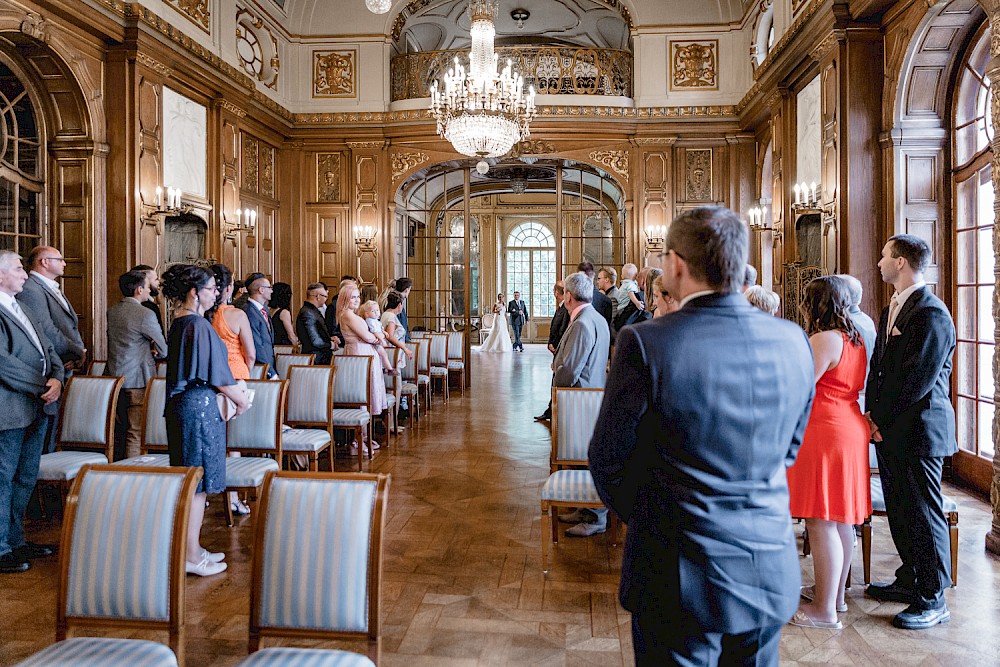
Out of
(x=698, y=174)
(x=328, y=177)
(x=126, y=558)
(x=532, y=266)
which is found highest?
(x=328, y=177)

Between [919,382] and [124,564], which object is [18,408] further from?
[919,382]

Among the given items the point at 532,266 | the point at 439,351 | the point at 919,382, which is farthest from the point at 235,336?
the point at 532,266

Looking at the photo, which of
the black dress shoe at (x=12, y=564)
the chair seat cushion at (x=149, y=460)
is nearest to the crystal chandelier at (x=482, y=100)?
the chair seat cushion at (x=149, y=460)

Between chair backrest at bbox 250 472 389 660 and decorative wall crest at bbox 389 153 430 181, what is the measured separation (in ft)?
31.2

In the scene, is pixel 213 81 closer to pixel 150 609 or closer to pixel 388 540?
pixel 388 540

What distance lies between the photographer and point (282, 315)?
712 centimetres

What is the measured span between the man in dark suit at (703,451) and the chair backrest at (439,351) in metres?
7.95

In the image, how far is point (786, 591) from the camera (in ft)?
5.11

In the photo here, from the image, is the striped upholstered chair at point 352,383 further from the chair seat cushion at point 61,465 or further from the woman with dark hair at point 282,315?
the chair seat cushion at point 61,465

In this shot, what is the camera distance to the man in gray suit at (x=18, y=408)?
139 inches

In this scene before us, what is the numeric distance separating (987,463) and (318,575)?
16.5 feet

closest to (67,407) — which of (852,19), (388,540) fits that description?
(388,540)

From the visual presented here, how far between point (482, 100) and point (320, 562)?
22.7 ft

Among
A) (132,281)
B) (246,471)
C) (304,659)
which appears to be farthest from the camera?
(132,281)
